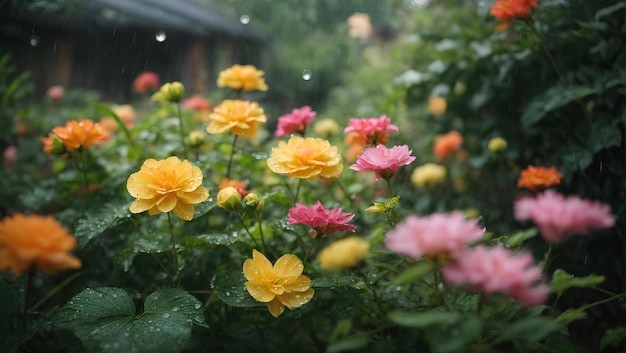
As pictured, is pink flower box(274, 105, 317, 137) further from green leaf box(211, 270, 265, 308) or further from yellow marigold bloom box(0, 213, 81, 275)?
yellow marigold bloom box(0, 213, 81, 275)

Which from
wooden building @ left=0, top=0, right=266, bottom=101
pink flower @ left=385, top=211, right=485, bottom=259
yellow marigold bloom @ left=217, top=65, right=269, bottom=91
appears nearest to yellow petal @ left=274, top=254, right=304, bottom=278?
pink flower @ left=385, top=211, right=485, bottom=259

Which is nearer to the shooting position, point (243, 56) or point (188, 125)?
point (188, 125)

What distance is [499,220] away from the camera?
1612mm

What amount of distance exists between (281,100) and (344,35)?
3.52 ft

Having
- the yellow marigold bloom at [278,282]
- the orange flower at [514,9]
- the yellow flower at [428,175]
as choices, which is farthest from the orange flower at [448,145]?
the yellow marigold bloom at [278,282]

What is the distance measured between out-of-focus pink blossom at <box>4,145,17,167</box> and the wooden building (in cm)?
182

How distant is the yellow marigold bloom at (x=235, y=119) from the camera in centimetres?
104

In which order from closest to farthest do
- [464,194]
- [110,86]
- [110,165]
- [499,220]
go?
[110,165]
[499,220]
[464,194]
[110,86]

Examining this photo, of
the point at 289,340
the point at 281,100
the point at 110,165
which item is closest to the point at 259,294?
the point at 289,340

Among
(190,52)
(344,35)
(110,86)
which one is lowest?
(110,86)

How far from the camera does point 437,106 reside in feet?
6.76

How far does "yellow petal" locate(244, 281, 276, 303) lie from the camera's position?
79cm

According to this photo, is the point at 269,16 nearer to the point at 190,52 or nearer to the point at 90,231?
the point at 190,52

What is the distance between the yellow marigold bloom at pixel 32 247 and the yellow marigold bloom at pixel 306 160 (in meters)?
0.41
